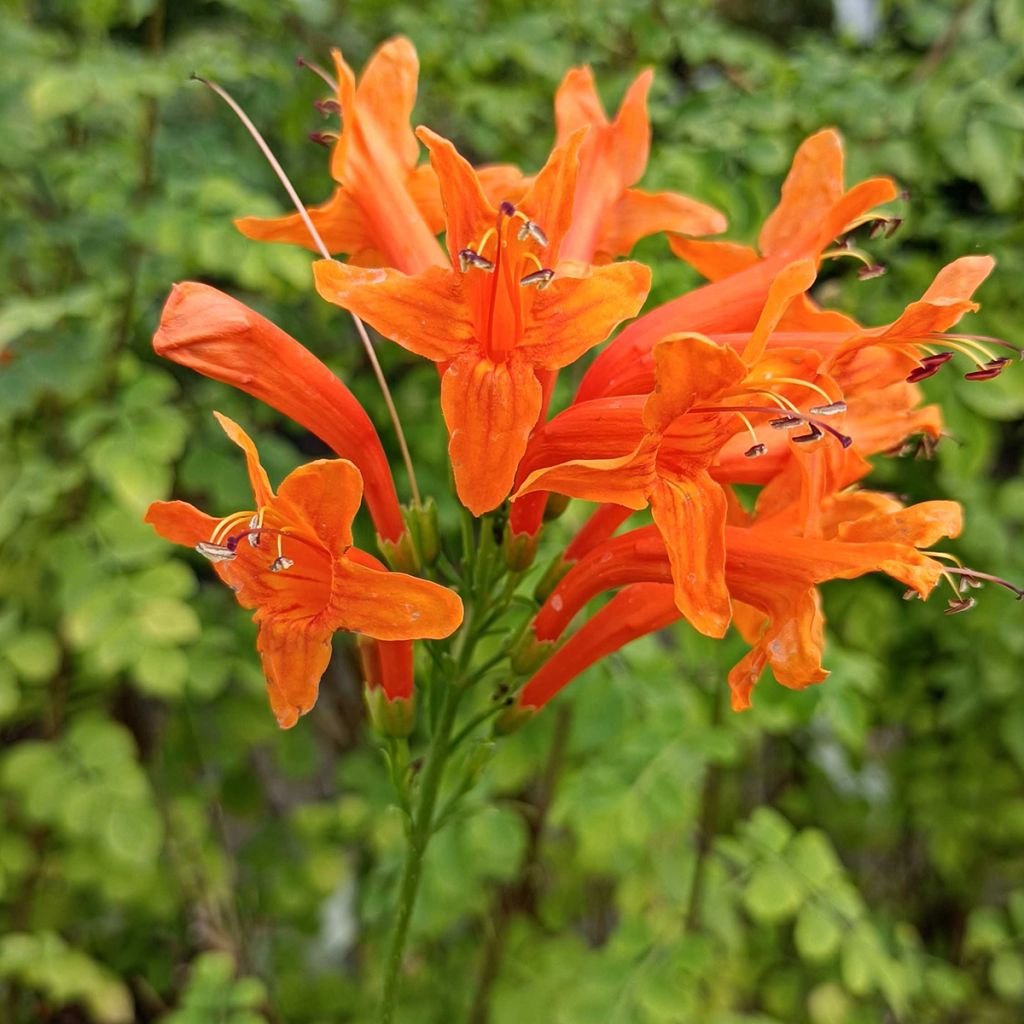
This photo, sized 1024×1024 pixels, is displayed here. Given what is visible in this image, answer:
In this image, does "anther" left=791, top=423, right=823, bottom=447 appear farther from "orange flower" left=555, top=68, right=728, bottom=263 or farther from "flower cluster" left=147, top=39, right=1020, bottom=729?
"orange flower" left=555, top=68, right=728, bottom=263

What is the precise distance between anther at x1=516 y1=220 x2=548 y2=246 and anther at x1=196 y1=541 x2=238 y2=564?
0.40m

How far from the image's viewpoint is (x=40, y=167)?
2303mm

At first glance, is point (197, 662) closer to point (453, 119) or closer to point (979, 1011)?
point (453, 119)

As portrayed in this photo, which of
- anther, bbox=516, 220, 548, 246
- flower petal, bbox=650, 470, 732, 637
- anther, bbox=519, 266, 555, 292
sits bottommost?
flower petal, bbox=650, 470, 732, 637

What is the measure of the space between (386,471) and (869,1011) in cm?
243

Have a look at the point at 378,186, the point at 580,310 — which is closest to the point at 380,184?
the point at 378,186

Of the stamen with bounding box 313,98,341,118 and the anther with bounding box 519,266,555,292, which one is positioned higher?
the stamen with bounding box 313,98,341,118

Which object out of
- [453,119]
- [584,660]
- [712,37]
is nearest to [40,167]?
[453,119]

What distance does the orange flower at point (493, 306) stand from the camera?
2.85ft

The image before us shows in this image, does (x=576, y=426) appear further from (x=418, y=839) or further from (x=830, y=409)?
(x=418, y=839)

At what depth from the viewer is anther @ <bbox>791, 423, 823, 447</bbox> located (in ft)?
2.95

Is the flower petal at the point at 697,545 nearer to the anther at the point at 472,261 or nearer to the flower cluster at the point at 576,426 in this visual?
the flower cluster at the point at 576,426

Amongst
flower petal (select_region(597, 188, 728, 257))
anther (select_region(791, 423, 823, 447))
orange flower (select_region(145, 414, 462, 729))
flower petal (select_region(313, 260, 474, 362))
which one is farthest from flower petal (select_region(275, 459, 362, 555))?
flower petal (select_region(597, 188, 728, 257))

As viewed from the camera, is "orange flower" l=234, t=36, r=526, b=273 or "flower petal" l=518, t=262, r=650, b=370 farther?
"orange flower" l=234, t=36, r=526, b=273
